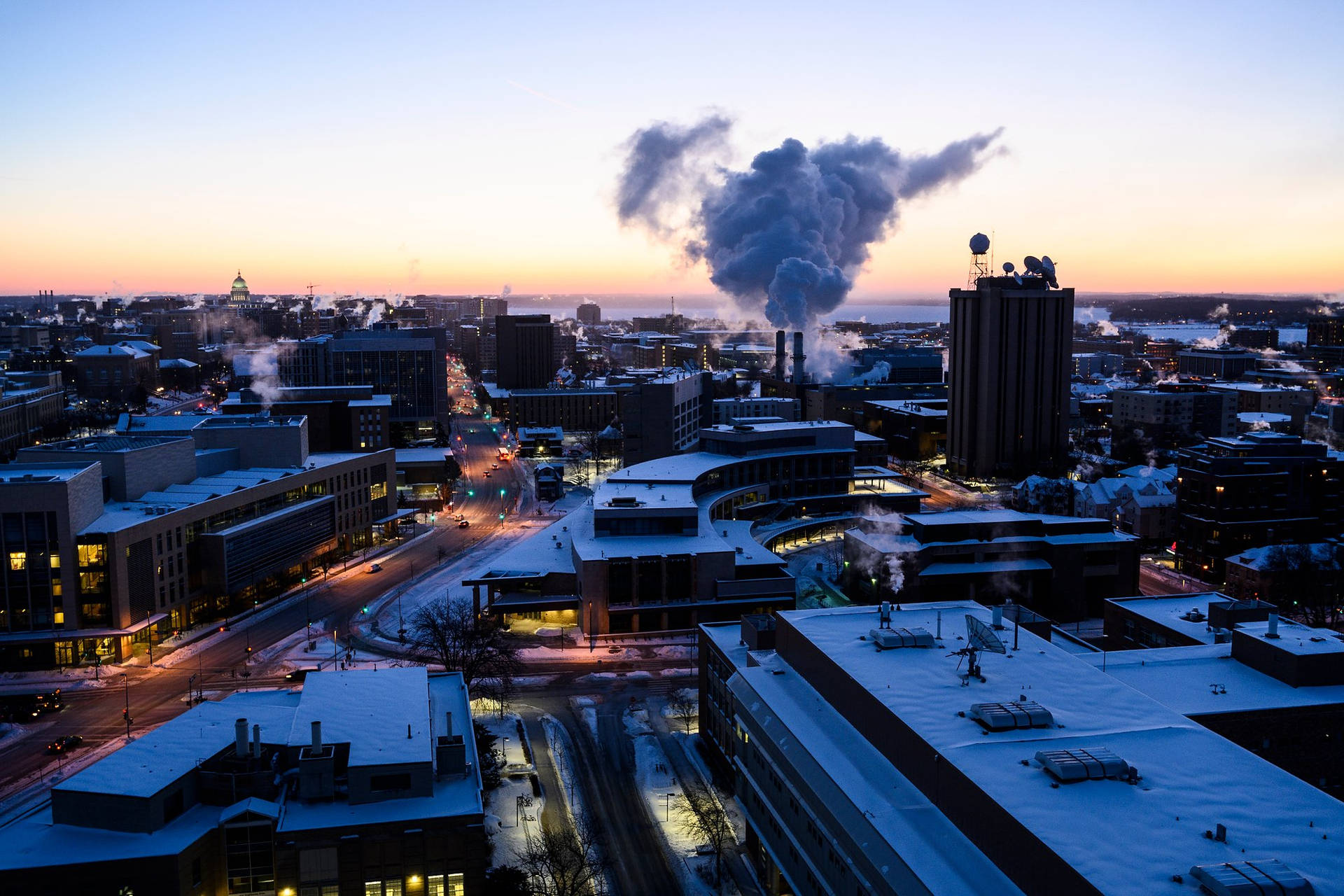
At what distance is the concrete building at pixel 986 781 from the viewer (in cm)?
1778

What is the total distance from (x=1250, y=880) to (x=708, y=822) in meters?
15.9

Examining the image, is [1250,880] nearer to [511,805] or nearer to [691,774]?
[691,774]

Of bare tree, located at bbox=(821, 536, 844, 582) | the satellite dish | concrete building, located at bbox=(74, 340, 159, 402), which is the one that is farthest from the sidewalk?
concrete building, located at bbox=(74, 340, 159, 402)

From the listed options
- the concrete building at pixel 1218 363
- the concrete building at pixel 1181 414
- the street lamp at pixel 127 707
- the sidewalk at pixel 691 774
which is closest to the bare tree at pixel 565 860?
the sidewalk at pixel 691 774

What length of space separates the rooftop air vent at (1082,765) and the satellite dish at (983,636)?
5.79 metres

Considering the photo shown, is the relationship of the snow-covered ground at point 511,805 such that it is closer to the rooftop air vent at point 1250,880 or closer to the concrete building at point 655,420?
the rooftop air vent at point 1250,880

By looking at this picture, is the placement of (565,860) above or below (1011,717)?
below

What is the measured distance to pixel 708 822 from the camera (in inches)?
1172

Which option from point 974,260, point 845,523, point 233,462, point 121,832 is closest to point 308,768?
point 121,832

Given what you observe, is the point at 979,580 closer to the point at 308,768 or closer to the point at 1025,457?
the point at 308,768

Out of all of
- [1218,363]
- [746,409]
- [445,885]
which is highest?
[1218,363]

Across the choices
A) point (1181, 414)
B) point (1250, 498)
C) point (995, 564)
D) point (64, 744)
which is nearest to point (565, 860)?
point (64, 744)

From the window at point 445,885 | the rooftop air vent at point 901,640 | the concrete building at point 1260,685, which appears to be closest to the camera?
the window at point 445,885

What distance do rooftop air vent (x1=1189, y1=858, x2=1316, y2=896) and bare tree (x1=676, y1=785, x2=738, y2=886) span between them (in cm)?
1353
